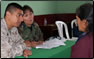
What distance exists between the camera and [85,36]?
1.16 meters

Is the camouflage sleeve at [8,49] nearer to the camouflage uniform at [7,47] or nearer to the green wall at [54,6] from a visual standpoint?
the camouflage uniform at [7,47]

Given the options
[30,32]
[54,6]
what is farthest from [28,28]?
[54,6]

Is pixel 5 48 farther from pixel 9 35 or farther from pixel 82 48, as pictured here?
pixel 82 48

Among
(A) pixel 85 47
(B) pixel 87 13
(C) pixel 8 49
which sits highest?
(B) pixel 87 13

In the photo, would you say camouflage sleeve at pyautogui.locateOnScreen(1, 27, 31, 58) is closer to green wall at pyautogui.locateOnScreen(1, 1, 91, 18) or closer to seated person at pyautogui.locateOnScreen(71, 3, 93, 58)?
seated person at pyautogui.locateOnScreen(71, 3, 93, 58)

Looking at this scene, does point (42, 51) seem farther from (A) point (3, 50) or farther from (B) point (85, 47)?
(B) point (85, 47)

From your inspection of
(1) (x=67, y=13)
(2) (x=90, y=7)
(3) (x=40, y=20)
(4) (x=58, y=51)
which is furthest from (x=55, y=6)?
(2) (x=90, y=7)

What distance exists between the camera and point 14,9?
68.9 inches

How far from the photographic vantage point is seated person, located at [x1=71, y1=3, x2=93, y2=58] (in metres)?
1.14

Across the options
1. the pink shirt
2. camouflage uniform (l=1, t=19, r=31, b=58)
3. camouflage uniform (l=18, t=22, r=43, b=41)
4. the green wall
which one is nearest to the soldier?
camouflage uniform (l=1, t=19, r=31, b=58)

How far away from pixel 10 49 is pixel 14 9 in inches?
16.1

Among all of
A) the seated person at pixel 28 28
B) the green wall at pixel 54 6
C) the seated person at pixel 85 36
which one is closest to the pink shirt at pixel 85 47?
the seated person at pixel 85 36

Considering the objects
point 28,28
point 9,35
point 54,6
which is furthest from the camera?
point 54,6

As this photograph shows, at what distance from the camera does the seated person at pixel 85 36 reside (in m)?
1.14
